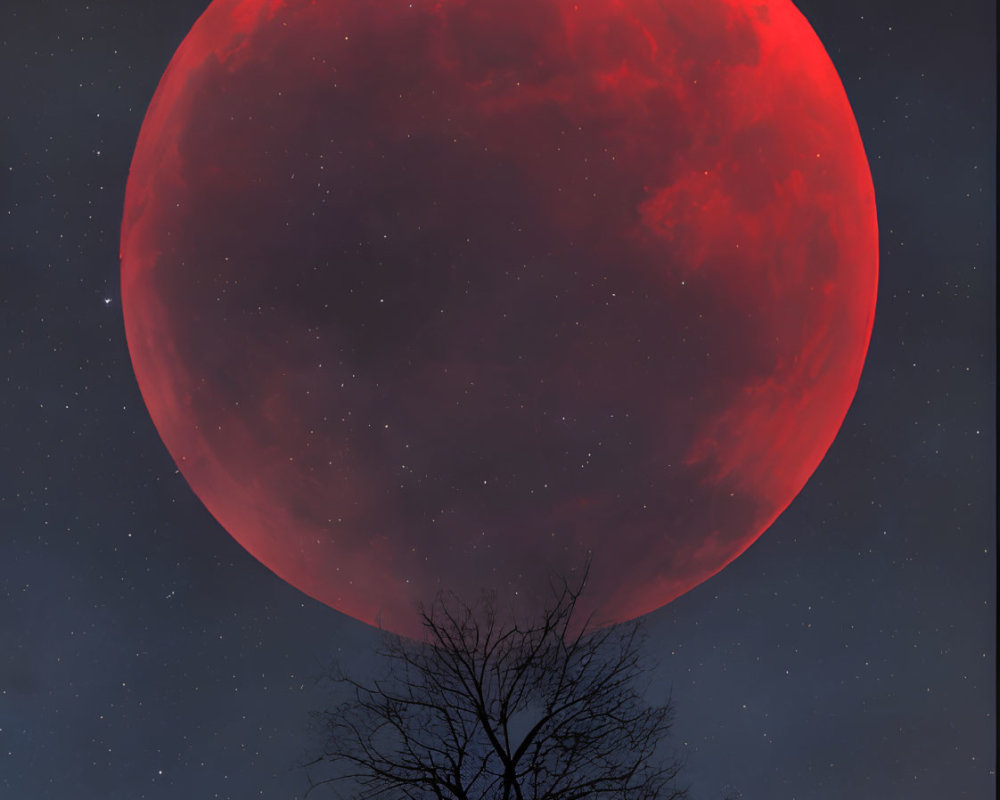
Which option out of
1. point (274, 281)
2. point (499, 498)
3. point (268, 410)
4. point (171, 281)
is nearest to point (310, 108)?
point (274, 281)

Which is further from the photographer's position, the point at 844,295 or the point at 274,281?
the point at 844,295

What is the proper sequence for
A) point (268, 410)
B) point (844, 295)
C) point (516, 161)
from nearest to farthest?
point (516, 161) < point (268, 410) < point (844, 295)

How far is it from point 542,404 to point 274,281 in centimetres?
277

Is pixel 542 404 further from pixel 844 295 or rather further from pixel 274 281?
pixel 844 295

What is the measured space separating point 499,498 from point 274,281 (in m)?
2.94

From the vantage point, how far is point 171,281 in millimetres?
9359

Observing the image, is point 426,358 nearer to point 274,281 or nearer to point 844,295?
point 274,281

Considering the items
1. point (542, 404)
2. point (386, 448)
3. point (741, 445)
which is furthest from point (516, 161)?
point (741, 445)

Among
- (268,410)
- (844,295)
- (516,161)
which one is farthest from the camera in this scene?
(844,295)

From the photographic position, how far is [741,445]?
30.8 feet

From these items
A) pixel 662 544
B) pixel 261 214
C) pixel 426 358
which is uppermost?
pixel 261 214

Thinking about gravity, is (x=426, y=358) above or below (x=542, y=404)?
above

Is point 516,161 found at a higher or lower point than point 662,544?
higher

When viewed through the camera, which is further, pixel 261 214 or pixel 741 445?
pixel 741 445
